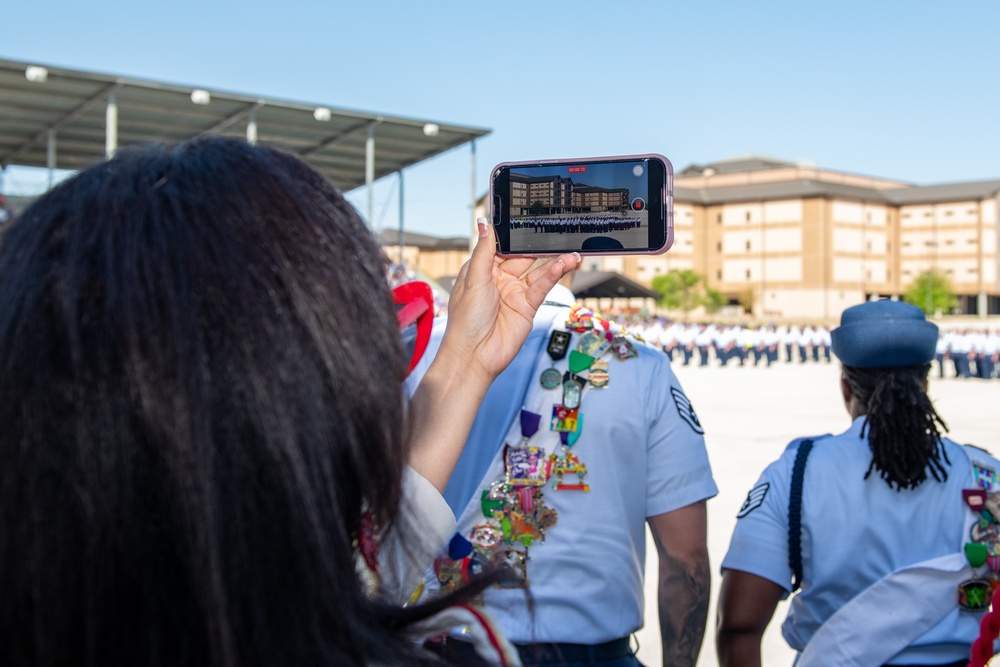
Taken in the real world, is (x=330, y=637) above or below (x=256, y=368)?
below

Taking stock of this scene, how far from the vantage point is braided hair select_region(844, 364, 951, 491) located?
219 cm

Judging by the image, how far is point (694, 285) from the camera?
7406cm

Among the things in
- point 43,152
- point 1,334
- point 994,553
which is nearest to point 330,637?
point 1,334

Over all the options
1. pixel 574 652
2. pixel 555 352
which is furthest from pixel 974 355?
pixel 574 652

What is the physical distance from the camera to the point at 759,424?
1280 cm

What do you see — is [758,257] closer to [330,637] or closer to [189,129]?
[189,129]

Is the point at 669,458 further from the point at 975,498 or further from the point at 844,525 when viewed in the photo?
the point at 975,498

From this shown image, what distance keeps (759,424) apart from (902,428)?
36.1ft

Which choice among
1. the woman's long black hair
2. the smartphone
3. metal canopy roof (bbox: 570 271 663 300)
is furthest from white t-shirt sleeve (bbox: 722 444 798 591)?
metal canopy roof (bbox: 570 271 663 300)

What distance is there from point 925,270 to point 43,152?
79030 millimetres

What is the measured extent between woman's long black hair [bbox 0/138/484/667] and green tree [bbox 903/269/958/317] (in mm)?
78579

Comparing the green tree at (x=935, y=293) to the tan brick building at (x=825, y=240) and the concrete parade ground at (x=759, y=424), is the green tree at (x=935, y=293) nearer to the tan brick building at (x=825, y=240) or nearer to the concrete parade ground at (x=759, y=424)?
the tan brick building at (x=825, y=240)

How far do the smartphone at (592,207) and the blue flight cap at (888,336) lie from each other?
935 millimetres

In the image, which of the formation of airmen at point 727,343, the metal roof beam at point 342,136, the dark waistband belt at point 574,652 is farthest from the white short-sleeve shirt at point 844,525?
the formation of airmen at point 727,343
